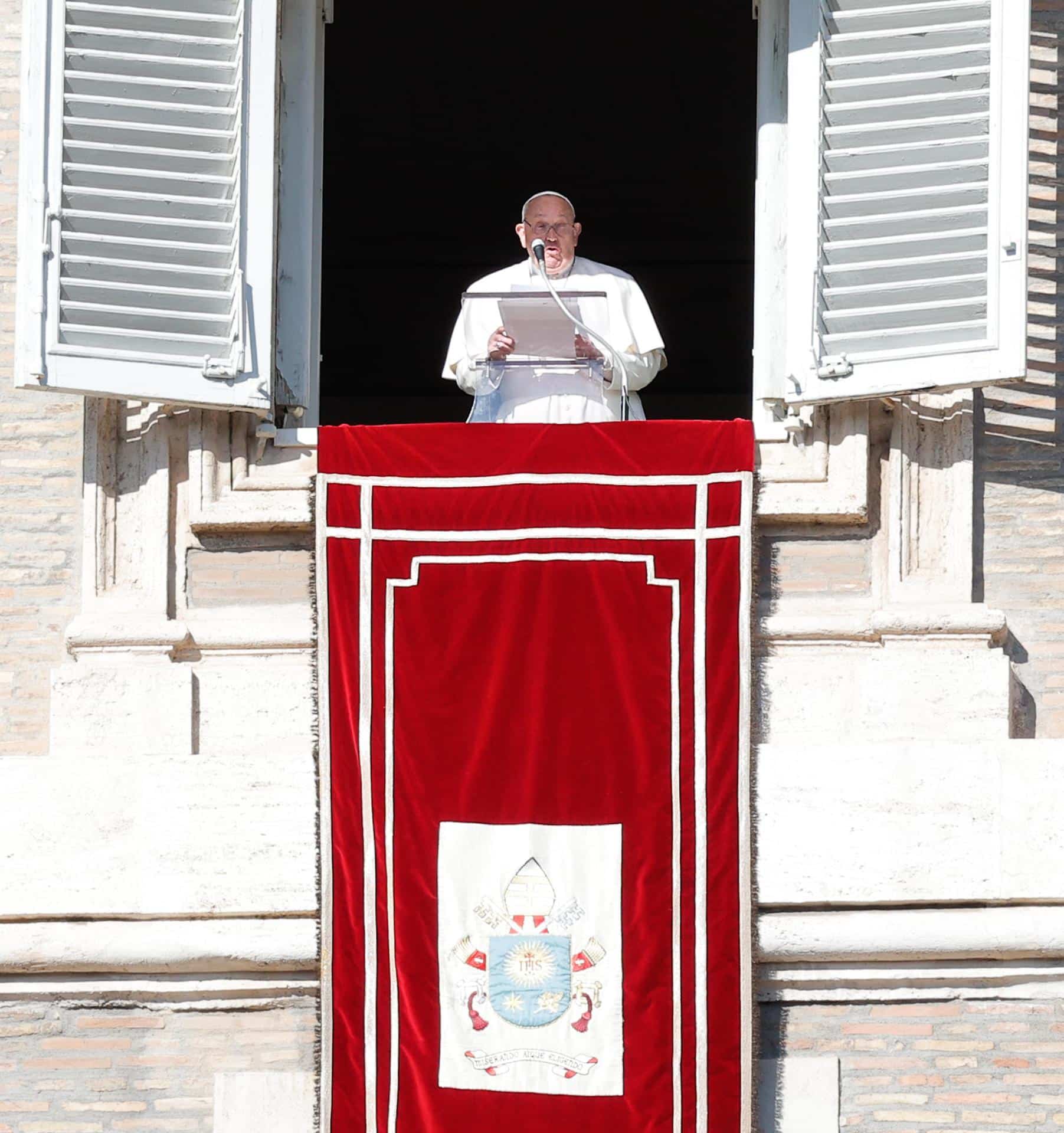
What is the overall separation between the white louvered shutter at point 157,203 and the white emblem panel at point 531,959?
4.80 feet

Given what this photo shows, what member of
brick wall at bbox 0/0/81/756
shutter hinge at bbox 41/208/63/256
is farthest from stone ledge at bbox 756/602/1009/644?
shutter hinge at bbox 41/208/63/256

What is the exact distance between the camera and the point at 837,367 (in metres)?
7.50

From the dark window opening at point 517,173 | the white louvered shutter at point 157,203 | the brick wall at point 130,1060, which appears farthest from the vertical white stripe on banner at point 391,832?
the dark window opening at point 517,173

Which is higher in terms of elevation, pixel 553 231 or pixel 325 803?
pixel 553 231

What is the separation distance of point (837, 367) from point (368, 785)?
5.65 feet

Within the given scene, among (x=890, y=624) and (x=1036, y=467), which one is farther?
(x=1036, y=467)

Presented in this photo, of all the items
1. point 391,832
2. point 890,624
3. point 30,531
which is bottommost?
point 391,832

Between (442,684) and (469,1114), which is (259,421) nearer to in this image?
(442,684)

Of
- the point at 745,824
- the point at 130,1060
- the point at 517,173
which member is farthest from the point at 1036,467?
the point at 517,173

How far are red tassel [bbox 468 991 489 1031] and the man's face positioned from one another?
7.16ft

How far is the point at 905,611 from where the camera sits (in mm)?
7480

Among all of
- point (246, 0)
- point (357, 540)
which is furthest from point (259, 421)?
point (246, 0)

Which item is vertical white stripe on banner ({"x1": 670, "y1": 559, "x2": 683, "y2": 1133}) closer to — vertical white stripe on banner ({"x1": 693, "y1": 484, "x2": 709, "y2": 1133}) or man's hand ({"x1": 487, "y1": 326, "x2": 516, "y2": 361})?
vertical white stripe on banner ({"x1": 693, "y1": 484, "x2": 709, "y2": 1133})

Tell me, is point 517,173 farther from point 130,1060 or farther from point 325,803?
point 130,1060
